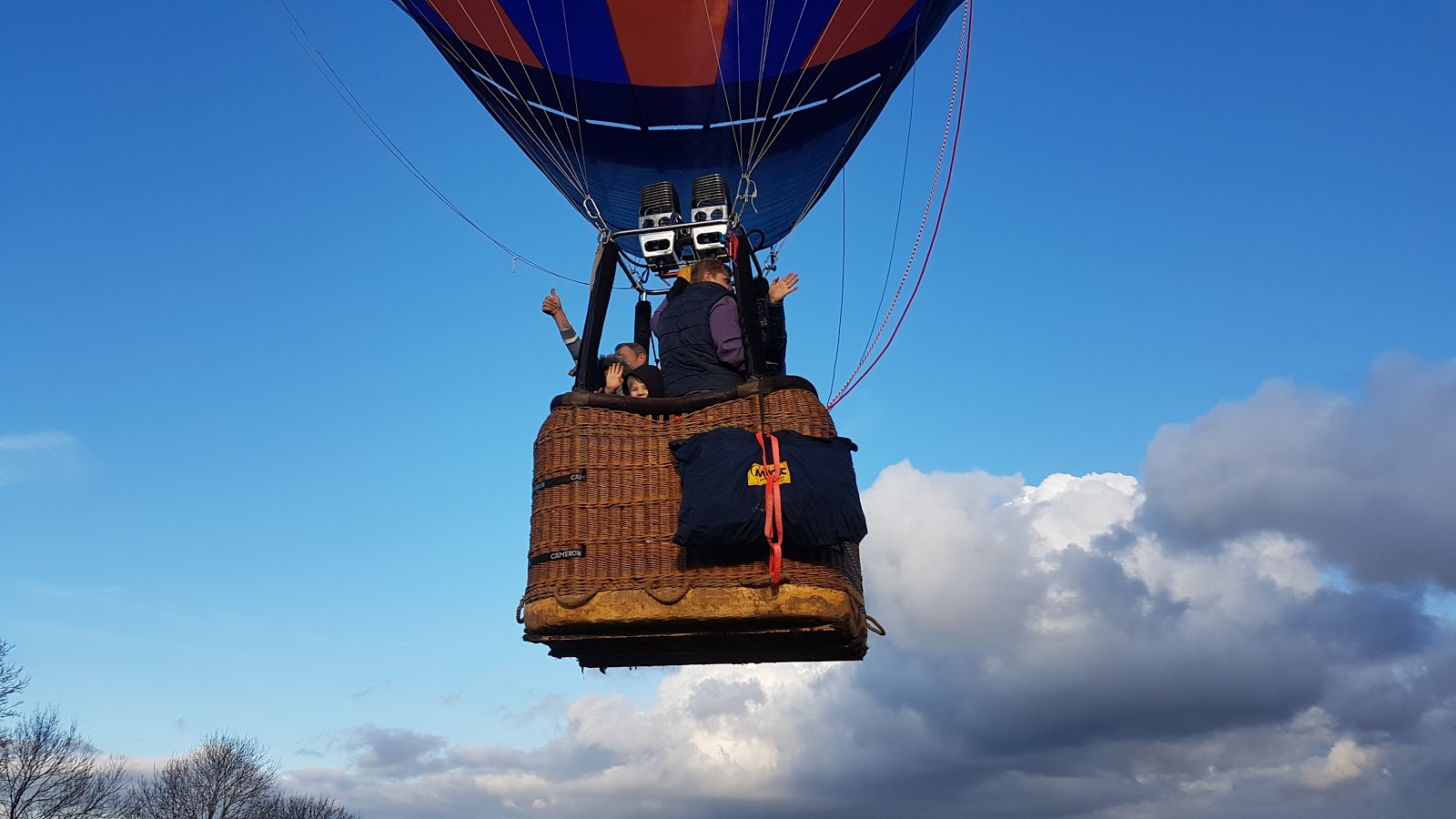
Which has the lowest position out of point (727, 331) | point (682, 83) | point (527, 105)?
point (727, 331)

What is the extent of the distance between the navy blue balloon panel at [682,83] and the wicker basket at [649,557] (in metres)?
4.62

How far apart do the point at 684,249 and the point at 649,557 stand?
2477 mm

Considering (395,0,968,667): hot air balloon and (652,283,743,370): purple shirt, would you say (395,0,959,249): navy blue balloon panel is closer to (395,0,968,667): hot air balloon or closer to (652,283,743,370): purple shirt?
(395,0,968,667): hot air balloon

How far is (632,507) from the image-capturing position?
4539mm

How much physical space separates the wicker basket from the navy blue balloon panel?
4.62m

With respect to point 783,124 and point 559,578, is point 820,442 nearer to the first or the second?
point 559,578

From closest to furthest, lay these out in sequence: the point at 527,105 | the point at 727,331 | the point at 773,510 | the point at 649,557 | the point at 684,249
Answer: the point at 773,510 → the point at 649,557 → the point at 727,331 → the point at 684,249 → the point at 527,105

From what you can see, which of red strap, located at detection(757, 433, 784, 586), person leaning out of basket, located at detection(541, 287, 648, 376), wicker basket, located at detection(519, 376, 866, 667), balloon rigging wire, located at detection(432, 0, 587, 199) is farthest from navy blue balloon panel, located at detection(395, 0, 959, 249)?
red strap, located at detection(757, 433, 784, 586)

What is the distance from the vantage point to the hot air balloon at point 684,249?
4.36m

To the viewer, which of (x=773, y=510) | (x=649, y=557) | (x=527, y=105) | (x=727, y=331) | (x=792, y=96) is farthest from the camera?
(x=792, y=96)

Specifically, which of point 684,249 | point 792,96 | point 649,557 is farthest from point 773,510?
point 792,96

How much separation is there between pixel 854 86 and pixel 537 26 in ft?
8.67

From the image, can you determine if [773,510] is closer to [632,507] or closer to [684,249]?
[632,507]

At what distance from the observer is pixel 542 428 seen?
4.77 m
